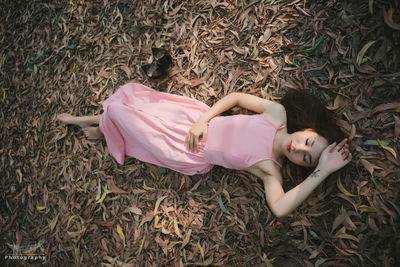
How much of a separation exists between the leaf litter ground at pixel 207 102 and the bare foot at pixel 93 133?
84 millimetres

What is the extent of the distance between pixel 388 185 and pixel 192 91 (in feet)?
6.53

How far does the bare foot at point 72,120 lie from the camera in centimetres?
279

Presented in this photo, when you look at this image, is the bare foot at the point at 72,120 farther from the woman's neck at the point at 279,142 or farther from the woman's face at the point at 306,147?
the woman's face at the point at 306,147

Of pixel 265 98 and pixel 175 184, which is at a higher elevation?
pixel 265 98

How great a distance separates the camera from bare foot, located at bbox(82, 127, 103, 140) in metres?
2.75

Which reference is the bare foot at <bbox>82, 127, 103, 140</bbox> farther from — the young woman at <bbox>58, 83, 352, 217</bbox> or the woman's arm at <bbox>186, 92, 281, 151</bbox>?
the woman's arm at <bbox>186, 92, 281, 151</bbox>

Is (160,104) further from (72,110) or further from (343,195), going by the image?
(343,195)

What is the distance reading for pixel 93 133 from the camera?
2.76 m

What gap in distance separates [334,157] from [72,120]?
2.75 m

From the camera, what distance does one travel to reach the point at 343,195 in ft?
6.80

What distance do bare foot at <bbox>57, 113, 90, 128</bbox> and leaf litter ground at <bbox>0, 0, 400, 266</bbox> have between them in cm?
14

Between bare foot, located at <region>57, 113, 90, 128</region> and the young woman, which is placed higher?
the young woman

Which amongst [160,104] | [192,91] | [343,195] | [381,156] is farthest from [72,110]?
[381,156]

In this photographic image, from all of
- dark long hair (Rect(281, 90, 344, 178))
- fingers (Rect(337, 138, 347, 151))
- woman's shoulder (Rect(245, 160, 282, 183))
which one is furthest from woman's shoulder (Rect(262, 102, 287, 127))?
fingers (Rect(337, 138, 347, 151))
